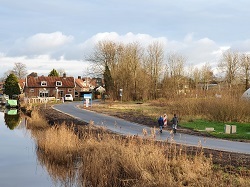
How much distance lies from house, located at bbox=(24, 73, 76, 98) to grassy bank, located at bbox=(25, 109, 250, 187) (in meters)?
70.5

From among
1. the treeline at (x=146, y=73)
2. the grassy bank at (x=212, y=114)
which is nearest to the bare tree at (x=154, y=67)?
the treeline at (x=146, y=73)

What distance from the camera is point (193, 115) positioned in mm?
34750

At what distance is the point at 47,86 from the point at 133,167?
258 feet

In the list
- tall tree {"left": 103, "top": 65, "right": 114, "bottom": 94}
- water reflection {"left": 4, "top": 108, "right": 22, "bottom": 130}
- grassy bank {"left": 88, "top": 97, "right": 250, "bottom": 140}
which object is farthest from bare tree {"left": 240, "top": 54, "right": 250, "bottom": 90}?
water reflection {"left": 4, "top": 108, "right": 22, "bottom": 130}

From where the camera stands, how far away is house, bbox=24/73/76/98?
8669cm

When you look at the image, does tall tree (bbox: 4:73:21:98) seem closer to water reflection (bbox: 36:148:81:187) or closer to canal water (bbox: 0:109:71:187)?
canal water (bbox: 0:109:71:187)

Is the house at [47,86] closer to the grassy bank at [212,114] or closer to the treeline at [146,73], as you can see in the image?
the treeline at [146,73]

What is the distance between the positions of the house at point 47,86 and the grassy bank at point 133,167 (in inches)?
2776

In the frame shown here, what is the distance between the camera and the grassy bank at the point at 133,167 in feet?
33.3

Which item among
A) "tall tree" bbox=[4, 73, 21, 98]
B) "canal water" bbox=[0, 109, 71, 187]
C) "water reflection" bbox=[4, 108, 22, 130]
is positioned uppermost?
"tall tree" bbox=[4, 73, 21, 98]

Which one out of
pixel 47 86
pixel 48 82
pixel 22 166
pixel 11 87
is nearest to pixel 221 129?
pixel 22 166

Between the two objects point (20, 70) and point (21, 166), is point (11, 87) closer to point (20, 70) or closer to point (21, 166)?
point (20, 70)

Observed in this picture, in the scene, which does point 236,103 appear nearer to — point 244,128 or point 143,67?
point 244,128

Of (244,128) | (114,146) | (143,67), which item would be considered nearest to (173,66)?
(143,67)
